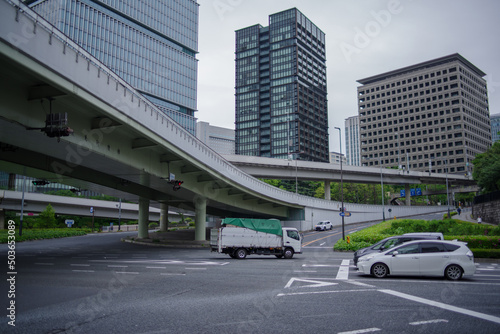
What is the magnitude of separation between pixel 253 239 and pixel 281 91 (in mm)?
145340

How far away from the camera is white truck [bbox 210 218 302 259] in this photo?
24.8 m

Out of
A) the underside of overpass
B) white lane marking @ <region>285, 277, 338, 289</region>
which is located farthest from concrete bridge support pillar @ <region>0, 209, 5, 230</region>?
white lane marking @ <region>285, 277, 338, 289</region>

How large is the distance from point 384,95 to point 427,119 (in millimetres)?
21860

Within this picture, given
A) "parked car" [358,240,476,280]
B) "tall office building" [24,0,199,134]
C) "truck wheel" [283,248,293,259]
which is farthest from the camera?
"tall office building" [24,0,199,134]

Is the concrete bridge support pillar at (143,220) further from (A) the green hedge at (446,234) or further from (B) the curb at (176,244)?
(A) the green hedge at (446,234)

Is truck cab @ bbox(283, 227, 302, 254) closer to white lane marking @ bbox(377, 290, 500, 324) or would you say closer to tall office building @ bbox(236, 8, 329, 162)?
white lane marking @ bbox(377, 290, 500, 324)

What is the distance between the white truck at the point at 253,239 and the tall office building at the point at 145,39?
81788 millimetres

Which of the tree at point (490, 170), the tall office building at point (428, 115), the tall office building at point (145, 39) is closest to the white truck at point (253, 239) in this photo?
the tree at point (490, 170)

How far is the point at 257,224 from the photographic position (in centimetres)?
2550

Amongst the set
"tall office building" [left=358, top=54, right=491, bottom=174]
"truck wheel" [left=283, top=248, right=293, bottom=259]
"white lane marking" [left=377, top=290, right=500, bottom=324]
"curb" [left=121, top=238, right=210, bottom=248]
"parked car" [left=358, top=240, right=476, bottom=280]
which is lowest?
"curb" [left=121, top=238, right=210, bottom=248]

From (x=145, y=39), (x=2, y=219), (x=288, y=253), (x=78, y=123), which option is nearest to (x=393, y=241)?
(x=288, y=253)

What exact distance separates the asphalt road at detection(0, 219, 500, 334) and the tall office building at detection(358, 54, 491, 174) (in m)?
137

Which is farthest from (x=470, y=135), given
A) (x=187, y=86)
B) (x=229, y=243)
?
(x=229, y=243)

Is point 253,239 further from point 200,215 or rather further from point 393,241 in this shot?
point 200,215
